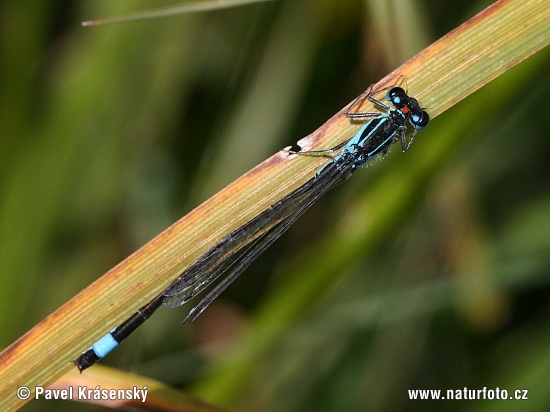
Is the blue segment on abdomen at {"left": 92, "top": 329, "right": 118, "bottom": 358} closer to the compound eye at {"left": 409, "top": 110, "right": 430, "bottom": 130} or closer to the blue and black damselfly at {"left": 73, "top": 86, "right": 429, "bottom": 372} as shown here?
the blue and black damselfly at {"left": 73, "top": 86, "right": 429, "bottom": 372}

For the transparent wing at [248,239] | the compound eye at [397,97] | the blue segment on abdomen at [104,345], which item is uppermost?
the compound eye at [397,97]

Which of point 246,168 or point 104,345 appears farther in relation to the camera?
point 246,168

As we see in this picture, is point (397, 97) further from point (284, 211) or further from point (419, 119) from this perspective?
point (284, 211)

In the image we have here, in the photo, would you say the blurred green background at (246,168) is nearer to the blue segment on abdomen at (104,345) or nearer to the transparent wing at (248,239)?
the transparent wing at (248,239)

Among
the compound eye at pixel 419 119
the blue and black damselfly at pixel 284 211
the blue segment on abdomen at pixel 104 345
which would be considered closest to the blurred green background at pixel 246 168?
the blue and black damselfly at pixel 284 211

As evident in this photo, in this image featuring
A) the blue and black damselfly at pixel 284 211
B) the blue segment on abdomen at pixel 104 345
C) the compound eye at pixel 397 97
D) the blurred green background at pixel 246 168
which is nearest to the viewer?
the blue segment on abdomen at pixel 104 345

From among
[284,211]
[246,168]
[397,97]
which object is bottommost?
[284,211]

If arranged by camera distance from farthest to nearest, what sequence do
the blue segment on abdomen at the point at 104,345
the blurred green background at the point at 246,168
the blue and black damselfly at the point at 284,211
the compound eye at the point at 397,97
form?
the blurred green background at the point at 246,168 → the compound eye at the point at 397,97 → the blue and black damselfly at the point at 284,211 → the blue segment on abdomen at the point at 104,345

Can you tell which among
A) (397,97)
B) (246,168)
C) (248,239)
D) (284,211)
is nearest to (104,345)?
(248,239)


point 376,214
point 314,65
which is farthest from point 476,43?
point 314,65
